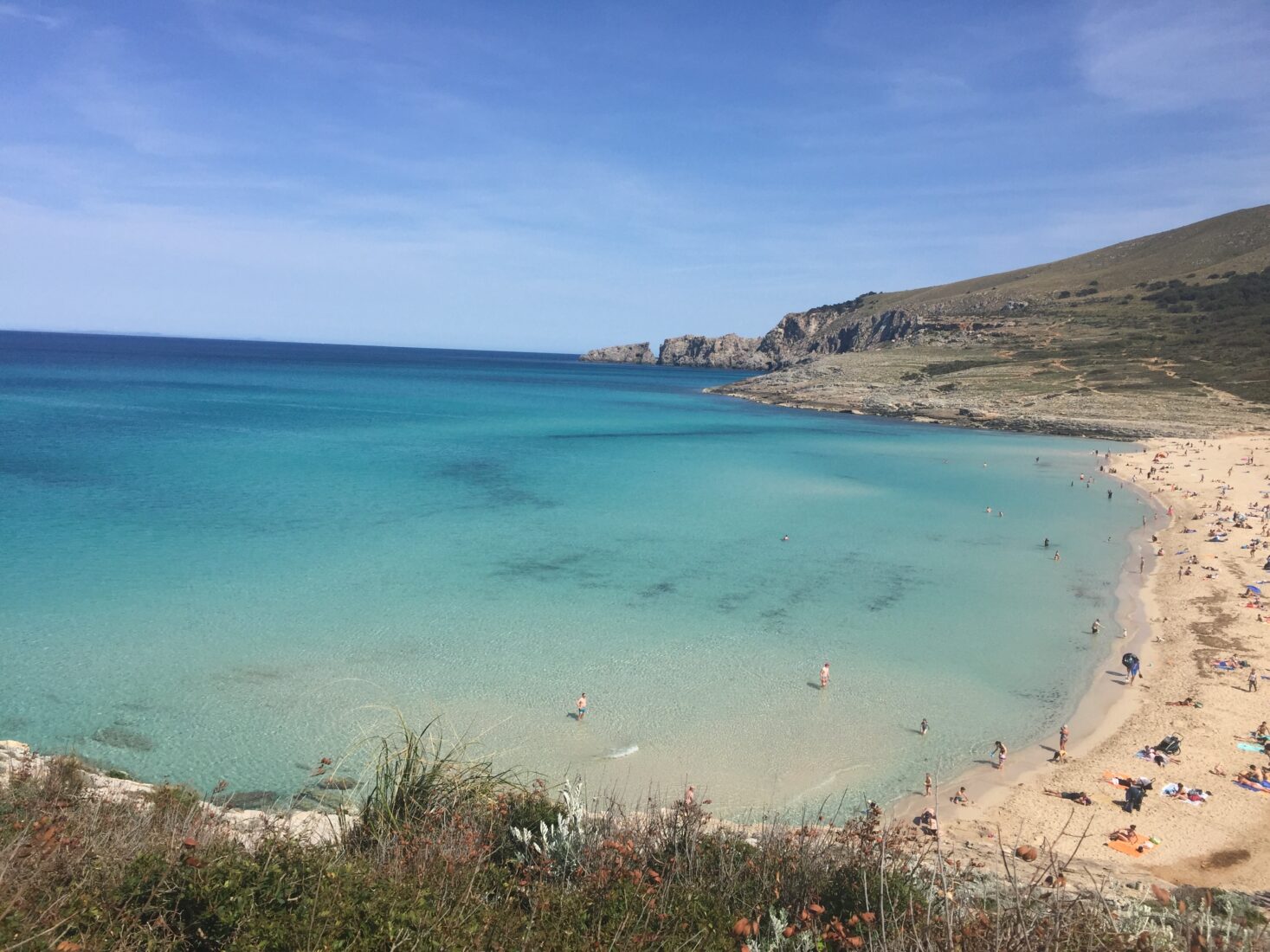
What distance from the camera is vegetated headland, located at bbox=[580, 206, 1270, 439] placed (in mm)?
76250

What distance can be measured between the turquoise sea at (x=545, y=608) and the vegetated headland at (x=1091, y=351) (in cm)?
3469

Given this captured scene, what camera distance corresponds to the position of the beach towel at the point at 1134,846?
40.5 ft

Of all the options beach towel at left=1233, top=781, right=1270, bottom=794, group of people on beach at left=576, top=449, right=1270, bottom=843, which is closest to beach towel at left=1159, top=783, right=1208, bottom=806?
group of people on beach at left=576, top=449, right=1270, bottom=843

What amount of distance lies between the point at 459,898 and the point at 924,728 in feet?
45.5

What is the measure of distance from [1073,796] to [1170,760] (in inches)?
125

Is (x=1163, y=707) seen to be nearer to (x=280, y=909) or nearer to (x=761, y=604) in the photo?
(x=761, y=604)

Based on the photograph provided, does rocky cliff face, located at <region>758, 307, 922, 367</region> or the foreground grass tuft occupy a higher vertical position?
rocky cliff face, located at <region>758, 307, 922, 367</region>

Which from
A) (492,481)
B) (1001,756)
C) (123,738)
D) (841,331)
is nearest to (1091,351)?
(841,331)

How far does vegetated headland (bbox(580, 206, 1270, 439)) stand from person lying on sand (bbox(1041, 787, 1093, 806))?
68244 millimetres

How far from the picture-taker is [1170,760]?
603 inches

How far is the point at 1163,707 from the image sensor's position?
1778 centimetres

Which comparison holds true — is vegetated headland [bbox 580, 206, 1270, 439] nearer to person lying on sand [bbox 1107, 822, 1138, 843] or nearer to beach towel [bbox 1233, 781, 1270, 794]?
beach towel [bbox 1233, 781, 1270, 794]

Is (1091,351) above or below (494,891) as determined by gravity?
above

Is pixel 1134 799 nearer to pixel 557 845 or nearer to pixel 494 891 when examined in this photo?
pixel 557 845
